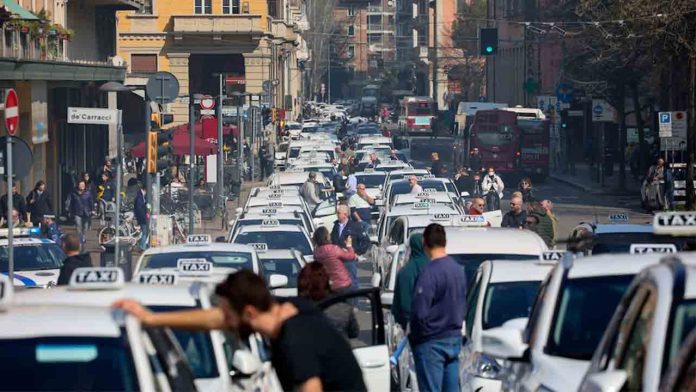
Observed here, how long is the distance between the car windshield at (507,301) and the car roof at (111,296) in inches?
149

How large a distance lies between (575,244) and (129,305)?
5178 millimetres

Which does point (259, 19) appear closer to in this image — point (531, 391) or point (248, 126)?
point (248, 126)

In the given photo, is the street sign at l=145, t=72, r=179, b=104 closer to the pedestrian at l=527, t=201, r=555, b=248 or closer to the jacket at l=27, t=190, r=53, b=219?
the jacket at l=27, t=190, r=53, b=219

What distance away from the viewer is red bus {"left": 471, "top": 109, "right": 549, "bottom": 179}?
6028 cm

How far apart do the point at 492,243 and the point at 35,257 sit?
8925 mm

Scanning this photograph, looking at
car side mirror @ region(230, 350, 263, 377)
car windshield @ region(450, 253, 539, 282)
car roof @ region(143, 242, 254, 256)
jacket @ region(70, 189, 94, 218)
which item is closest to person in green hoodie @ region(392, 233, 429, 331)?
car windshield @ region(450, 253, 539, 282)

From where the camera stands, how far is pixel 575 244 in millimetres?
10875

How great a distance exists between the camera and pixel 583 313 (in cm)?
878

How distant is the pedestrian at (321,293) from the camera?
32.9ft

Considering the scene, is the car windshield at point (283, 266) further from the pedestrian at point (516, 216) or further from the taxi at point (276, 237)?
the pedestrian at point (516, 216)

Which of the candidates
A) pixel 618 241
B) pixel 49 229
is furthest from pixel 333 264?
pixel 49 229

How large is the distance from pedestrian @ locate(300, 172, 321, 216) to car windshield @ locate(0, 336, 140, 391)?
29.3 meters

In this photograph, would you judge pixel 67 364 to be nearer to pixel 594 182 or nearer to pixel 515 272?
pixel 515 272

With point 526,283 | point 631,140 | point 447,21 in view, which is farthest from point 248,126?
point 447,21
